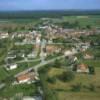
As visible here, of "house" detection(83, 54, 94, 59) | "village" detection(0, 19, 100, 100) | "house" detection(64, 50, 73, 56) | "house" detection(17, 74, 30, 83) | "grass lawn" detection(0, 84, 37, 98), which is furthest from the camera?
"house" detection(64, 50, 73, 56)

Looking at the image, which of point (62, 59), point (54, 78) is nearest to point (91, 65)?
point (62, 59)

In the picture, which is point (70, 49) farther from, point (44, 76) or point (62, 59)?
point (44, 76)

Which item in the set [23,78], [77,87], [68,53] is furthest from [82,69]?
[68,53]

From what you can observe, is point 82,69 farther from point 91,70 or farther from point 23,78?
point 23,78

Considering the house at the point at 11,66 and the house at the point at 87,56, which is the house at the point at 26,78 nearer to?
the house at the point at 11,66

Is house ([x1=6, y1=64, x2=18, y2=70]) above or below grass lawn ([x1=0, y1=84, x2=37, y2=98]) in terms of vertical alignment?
below

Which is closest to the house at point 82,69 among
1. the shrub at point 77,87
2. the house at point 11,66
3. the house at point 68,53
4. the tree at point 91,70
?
the tree at point 91,70

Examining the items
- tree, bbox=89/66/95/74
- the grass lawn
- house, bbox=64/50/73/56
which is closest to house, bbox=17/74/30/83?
the grass lawn

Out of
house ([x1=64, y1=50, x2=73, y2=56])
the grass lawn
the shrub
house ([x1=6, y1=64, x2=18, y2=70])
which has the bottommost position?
house ([x1=64, y1=50, x2=73, y2=56])

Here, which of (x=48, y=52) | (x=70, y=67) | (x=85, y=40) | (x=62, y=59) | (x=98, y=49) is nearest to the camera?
(x=70, y=67)

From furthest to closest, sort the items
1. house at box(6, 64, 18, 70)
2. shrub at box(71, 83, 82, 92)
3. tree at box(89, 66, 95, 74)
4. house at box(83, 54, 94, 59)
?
1. house at box(83, 54, 94, 59)
2. house at box(6, 64, 18, 70)
3. tree at box(89, 66, 95, 74)
4. shrub at box(71, 83, 82, 92)

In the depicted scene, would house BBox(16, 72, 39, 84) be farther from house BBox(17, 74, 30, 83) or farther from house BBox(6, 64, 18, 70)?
house BBox(6, 64, 18, 70)
